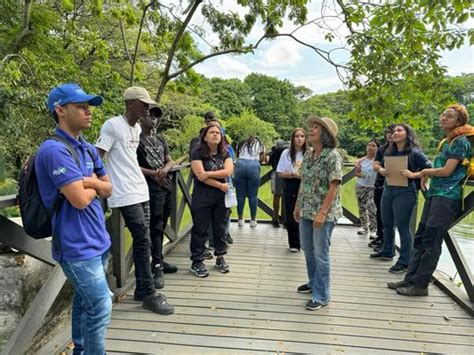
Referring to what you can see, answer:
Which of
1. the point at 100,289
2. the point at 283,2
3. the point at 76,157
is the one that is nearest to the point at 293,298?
the point at 100,289

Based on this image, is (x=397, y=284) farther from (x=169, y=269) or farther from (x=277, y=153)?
(x=277, y=153)

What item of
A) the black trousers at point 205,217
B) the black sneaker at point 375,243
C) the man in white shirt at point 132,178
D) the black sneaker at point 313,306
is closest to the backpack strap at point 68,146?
the man in white shirt at point 132,178

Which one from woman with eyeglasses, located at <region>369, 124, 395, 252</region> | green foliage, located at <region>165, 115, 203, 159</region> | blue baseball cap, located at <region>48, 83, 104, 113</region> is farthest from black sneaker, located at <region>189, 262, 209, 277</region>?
green foliage, located at <region>165, 115, 203, 159</region>

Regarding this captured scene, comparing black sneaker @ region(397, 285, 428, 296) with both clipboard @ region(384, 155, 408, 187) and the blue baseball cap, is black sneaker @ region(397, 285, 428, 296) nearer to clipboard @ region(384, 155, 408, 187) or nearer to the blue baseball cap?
clipboard @ region(384, 155, 408, 187)

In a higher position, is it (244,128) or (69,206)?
(69,206)

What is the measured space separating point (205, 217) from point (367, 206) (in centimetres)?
274

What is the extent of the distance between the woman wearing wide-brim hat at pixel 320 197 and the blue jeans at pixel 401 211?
3.81ft

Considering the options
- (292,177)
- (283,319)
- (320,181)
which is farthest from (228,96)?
(283,319)

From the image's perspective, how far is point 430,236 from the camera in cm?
331

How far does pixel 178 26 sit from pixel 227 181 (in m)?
3.18

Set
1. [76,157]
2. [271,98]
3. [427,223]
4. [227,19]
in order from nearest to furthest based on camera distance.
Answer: [76,157], [427,223], [227,19], [271,98]

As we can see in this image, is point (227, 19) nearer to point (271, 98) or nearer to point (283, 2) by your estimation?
point (283, 2)

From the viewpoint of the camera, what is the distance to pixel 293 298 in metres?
3.41

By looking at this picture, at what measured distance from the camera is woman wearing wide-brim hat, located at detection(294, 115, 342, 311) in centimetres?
302
